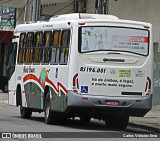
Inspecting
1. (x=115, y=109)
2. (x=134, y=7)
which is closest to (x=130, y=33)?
(x=115, y=109)

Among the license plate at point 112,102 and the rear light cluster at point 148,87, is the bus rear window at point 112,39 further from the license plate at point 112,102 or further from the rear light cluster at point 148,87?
the license plate at point 112,102

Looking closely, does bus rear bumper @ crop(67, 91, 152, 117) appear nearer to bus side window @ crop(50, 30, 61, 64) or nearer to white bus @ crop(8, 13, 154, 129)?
white bus @ crop(8, 13, 154, 129)

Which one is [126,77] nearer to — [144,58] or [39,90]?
[144,58]

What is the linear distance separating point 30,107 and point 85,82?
170 inches

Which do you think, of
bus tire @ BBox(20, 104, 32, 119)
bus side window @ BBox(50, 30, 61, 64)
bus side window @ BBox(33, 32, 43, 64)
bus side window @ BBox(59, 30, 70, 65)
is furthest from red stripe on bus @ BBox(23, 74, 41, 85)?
bus side window @ BBox(59, 30, 70, 65)

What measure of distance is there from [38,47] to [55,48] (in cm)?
160

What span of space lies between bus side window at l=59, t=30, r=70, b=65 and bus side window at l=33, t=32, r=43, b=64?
6.19ft

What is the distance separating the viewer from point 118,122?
21.6 metres

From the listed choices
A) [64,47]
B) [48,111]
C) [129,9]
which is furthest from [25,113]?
[129,9]

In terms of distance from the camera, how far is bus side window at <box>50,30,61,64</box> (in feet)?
69.7

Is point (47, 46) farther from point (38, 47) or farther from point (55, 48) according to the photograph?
point (38, 47)

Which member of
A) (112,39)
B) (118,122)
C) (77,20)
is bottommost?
(118,122)

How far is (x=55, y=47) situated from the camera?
21.5 m

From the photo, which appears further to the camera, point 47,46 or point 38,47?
point 38,47
